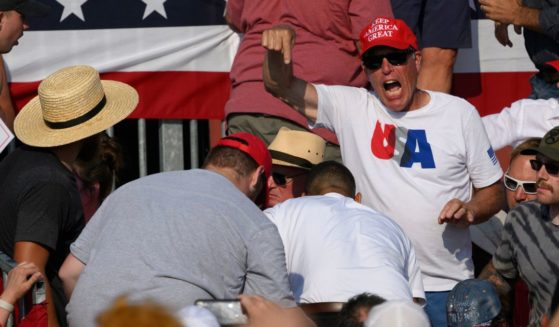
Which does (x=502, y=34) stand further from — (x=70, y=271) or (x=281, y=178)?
(x=70, y=271)

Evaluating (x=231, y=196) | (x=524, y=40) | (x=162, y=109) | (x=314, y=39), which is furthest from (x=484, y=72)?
(x=231, y=196)

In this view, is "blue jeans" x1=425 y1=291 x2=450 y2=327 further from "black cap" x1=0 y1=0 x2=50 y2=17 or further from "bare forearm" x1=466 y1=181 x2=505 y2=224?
"black cap" x1=0 y1=0 x2=50 y2=17

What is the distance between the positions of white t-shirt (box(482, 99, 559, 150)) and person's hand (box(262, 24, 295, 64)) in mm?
1688

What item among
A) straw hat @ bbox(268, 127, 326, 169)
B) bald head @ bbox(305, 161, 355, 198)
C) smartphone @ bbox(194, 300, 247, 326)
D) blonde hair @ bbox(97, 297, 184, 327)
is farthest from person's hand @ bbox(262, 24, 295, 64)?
blonde hair @ bbox(97, 297, 184, 327)

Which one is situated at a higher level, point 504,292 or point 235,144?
point 235,144

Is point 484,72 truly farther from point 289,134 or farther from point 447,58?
point 289,134

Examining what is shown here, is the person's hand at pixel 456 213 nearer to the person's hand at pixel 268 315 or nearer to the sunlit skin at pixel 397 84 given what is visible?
the sunlit skin at pixel 397 84

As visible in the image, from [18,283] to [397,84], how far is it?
7.53 ft

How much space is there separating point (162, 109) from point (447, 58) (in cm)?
181

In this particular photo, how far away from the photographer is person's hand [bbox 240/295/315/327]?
3.44 meters

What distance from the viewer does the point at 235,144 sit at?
538 centimetres

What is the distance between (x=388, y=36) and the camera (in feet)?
20.8

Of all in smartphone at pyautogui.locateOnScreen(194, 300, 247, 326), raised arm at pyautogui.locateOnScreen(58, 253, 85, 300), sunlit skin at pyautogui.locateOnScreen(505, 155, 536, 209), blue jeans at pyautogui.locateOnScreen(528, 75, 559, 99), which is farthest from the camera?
blue jeans at pyautogui.locateOnScreen(528, 75, 559, 99)

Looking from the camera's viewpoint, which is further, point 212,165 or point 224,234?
point 212,165
